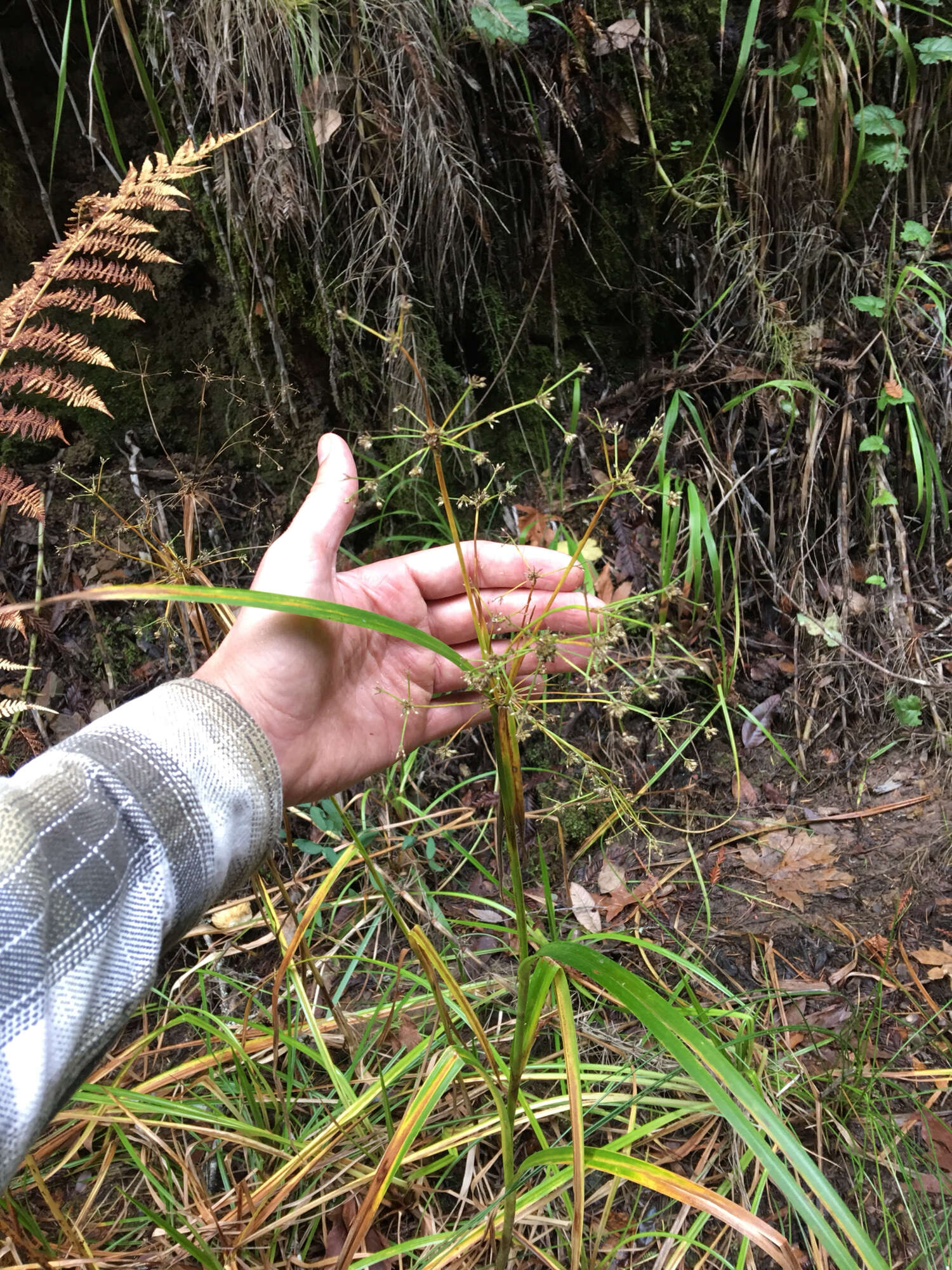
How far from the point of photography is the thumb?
1.28 meters

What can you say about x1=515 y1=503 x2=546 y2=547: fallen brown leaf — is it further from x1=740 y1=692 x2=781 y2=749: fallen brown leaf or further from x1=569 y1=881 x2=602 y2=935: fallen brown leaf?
x1=569 y1=881 x2=602 y2=935: fallen brown leaf

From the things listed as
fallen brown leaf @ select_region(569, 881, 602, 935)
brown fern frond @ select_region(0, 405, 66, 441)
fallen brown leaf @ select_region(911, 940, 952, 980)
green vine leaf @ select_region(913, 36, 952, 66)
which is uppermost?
green vine leaf @ select_region(913, 36, 952, 66)

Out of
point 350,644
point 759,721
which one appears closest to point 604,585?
point 759,721

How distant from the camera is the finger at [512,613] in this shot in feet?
4.05

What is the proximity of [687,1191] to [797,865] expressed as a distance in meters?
1.25

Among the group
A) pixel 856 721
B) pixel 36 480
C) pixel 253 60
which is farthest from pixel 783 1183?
pixel 36 480

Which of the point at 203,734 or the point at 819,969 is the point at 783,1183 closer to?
the point at 203,734

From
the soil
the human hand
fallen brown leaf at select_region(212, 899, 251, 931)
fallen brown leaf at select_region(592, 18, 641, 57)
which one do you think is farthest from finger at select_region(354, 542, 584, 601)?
fallen brown leaf at select_region(592, 18, 641, 57)

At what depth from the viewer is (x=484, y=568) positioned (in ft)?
4.74

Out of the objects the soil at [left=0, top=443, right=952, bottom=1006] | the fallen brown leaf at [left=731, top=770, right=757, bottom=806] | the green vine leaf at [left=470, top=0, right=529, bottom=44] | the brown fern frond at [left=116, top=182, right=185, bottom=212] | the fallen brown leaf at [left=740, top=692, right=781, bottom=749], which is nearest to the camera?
the brown fern frond at [left=116, top=182, right=185, bottom=212]

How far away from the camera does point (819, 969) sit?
1.82 metres


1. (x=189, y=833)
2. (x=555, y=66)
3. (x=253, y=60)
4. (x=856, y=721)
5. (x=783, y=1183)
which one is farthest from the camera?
(x=856, y=721)

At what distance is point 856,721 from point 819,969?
2.63 feet

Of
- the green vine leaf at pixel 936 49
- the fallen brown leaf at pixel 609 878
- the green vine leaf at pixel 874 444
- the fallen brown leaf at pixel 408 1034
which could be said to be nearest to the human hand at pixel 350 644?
the fallen brown leaf at pixel 408 1034
